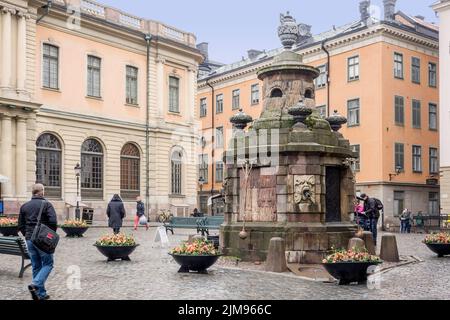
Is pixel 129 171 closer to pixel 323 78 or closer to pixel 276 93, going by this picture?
pixel 323 78

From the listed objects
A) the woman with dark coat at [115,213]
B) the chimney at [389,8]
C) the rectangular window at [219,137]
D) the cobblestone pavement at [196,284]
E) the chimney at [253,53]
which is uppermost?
the chimney at [389,8]

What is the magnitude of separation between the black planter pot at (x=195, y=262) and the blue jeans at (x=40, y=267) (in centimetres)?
378

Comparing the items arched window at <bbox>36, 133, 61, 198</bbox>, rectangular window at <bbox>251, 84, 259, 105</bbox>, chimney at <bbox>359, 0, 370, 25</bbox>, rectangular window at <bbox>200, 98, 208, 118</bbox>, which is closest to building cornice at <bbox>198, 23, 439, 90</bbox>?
rectangular window at <bbox>251, 84, 259, 105</bbox>

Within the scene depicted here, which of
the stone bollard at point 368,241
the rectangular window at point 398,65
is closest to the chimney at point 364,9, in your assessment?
the rectangular window at point 398,65

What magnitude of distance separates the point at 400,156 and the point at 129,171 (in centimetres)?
1913

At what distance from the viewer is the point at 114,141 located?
42.6 m

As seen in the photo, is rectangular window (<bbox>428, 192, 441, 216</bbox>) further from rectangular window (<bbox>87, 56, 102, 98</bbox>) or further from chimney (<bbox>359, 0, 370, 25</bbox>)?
rectangular window (<bbox>87, 56, 102, 98</bbox>)

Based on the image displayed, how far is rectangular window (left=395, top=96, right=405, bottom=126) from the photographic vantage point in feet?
150

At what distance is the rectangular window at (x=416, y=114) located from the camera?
47.2 meters

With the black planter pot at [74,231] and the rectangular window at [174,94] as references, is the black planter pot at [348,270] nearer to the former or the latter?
the black planter pot at [74,231]

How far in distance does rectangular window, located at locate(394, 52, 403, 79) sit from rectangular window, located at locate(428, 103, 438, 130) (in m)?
4.17
